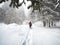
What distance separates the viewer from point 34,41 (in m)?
1.91

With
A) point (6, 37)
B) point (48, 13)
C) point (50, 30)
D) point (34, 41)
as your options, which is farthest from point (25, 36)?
point (48, 13)

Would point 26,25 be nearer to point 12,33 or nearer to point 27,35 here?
point 27,35

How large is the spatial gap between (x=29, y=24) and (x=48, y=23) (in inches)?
16.9

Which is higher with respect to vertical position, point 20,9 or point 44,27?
point 20,9

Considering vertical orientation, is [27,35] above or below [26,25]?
below

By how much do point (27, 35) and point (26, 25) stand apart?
0.67 ft

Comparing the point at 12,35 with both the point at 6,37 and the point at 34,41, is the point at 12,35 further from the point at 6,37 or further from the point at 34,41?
the point at 34,41

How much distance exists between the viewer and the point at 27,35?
2.01m

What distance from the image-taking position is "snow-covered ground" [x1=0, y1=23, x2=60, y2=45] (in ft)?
6.21

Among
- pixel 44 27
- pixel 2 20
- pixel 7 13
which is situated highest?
pixel 7 13

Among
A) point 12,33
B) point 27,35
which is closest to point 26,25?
point 27,35

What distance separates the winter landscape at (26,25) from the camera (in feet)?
6.32

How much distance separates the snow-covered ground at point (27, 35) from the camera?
1893mm

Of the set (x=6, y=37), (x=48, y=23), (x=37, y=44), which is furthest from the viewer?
(x=48, y=23)
